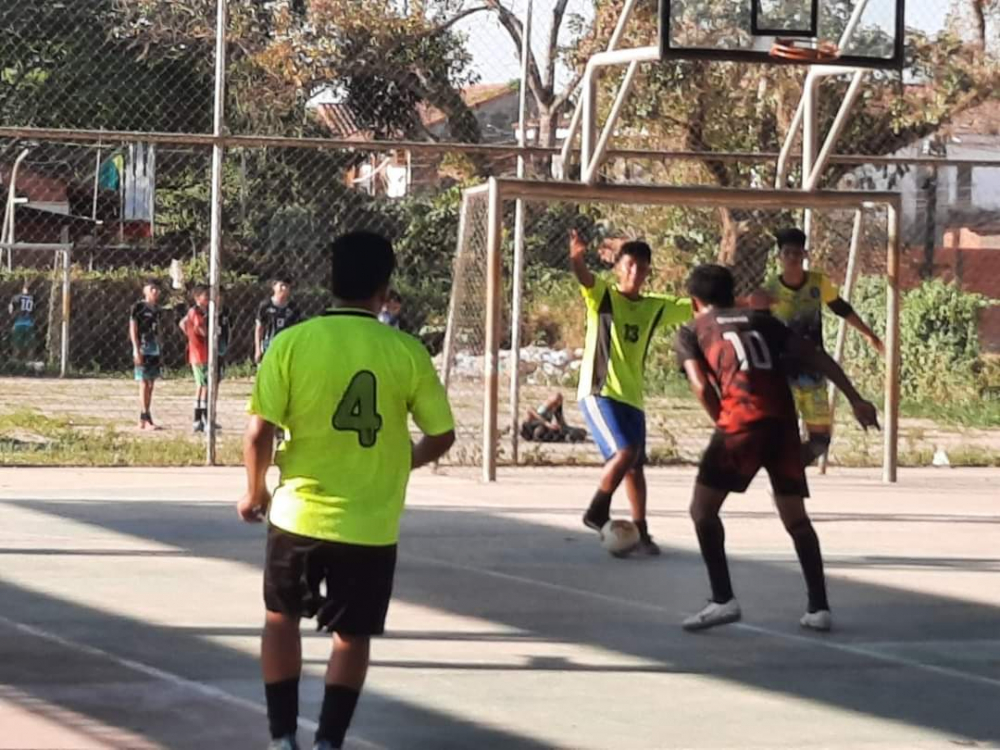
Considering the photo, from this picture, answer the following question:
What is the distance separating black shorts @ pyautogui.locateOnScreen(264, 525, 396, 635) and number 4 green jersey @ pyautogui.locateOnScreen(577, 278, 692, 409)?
5.37 m

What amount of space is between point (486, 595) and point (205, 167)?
2215 cm

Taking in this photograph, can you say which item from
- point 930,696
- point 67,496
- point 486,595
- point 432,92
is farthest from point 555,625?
point 432,92

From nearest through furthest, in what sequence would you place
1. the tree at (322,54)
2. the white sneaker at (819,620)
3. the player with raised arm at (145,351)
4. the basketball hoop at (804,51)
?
the white sneaker at (819,620), the basketball hoop at (804,51), the player with raised arm at (145,351), the tree at (322,54)

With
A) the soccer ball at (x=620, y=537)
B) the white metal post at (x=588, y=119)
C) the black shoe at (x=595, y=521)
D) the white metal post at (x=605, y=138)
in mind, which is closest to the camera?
the soccer ball at (x=620, y=537)

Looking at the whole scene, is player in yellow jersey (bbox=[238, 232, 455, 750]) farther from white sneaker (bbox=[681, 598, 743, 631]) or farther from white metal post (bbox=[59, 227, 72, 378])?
white metal post (bbox=[59, 227, 72, 378])

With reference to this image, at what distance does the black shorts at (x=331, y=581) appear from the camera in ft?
20.8

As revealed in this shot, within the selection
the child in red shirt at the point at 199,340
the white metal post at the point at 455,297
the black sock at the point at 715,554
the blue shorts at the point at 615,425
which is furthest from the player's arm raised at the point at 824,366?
the child in red shirt at the point at 199,340

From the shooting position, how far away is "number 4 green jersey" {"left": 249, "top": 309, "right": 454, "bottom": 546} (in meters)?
6.32

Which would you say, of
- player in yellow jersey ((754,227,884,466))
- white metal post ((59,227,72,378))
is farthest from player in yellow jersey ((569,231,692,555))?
white metal post ((59,227,72,378))

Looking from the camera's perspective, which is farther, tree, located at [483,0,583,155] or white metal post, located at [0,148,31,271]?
white metal post, located at [0,148,31,271]

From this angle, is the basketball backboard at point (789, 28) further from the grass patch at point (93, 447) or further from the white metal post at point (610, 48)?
the grass patch at point (93, 447)

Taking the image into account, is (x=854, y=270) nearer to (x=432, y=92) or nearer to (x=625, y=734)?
(x=625, y=734)

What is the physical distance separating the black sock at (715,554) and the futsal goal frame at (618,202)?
5.76m

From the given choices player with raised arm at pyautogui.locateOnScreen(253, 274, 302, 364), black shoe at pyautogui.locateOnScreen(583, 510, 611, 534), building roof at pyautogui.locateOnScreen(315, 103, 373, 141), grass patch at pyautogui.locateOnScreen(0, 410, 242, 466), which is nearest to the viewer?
black shoe at pyautogui.locateOnScreen(583, 510, 611, 534)
